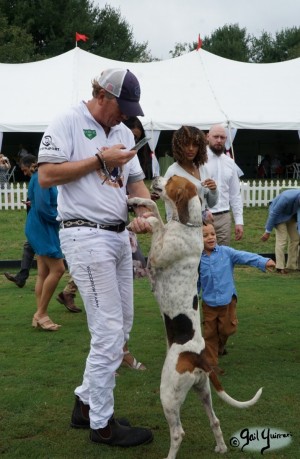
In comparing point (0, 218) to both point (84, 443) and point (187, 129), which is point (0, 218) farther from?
point (84, 443)

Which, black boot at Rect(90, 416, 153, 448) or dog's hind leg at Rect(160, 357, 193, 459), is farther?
black boot at Rect(90, 416, 153, 448)

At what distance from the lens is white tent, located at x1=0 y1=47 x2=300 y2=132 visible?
2155 cm

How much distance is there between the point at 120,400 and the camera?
521 cm

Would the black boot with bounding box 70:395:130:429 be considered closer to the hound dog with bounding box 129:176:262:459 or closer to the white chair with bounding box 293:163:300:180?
the hound dog with bounding box 129:176:262:459

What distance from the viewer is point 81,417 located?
15.1 ft

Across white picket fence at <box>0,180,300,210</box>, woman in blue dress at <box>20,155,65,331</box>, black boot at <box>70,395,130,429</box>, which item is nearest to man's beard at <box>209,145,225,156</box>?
woman in blue dress at <box>20,155,65,331</box>

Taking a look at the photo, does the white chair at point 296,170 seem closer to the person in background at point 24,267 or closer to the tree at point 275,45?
the person in background at point 24,267

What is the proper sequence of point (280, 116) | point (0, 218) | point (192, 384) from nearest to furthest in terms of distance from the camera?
point (192, 384), point (0, 218), point (280, 116)

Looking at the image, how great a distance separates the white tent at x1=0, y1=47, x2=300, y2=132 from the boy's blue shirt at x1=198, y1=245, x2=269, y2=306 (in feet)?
51.4

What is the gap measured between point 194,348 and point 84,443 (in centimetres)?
104

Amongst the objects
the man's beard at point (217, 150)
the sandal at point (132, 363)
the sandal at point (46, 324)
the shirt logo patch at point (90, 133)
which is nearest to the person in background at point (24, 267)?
the sandal at point (46, 324)

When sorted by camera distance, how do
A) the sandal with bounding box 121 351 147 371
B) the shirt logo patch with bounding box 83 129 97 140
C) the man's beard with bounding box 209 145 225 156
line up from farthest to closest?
the man's beard with bounding box 209 145 225 156 → the sandal with bounding box 121 351 147 371 → the shirt logo patch with bounding box 83 129 97 140

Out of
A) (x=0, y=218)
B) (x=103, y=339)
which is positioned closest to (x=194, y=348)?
(x=103, y=339)

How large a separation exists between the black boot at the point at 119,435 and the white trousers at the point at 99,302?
0.08m
